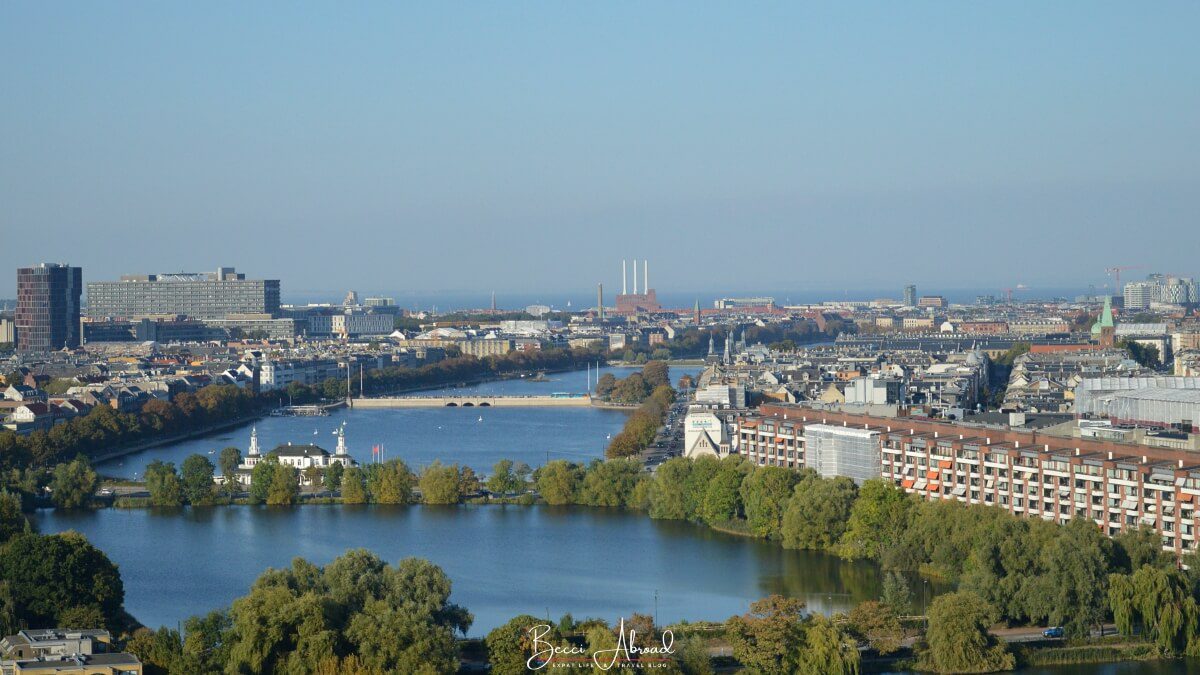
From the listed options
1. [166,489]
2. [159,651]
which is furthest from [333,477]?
[159,651]

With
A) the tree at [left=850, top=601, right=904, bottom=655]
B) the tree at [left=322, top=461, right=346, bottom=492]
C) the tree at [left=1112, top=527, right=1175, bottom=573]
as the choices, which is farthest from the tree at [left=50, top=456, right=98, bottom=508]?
the tree at [left=1112, top=527, right=1175, bottom=573]

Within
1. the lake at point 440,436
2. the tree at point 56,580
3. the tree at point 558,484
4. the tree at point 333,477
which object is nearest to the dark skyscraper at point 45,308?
the lake at point 440,436

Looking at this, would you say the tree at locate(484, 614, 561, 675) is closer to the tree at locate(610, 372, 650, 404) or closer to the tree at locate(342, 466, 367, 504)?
the tree at locate(342, 466, 367, 504)

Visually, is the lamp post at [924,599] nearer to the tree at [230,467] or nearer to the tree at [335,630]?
the tree at [335,630]

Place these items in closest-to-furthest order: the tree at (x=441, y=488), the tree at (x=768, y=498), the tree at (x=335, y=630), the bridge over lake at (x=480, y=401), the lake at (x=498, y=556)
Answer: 1. the tree at (x=335, y=630)
2. the lake at (x=498, y=556)
3. the tree at (x=768, y=498)
4. the tree at (x=441, y=488)
5. the bridge over lake at (x=480, y=401)

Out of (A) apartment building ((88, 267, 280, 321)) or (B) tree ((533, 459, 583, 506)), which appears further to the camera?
(A) apartment building ((88, 267, 280, 321))

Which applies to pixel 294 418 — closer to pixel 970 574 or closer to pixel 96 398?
pixel 96 398
